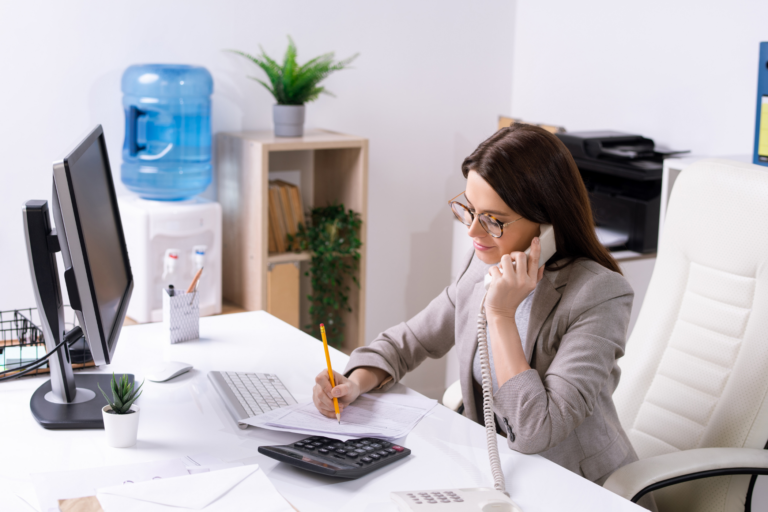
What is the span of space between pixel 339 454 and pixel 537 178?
59 cm

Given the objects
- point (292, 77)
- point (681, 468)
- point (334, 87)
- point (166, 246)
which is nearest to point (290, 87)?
point (292, 77)

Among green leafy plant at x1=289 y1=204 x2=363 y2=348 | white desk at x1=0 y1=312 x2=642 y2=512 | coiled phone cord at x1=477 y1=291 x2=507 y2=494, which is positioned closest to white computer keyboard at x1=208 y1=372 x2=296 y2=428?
white desk at x1=0 y1=312 x2=642 y2=512

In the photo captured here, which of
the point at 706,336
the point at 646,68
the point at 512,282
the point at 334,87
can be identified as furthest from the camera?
the point at 334,87

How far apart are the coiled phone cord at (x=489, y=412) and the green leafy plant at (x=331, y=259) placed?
57.1 inches

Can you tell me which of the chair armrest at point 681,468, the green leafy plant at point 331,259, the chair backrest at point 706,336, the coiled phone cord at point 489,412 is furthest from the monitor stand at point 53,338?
the green leafy plant at point 331,259

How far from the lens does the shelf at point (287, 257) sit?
276cm

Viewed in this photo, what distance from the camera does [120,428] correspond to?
4.01ft

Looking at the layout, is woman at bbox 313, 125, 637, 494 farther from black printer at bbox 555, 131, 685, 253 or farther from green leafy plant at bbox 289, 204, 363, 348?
green leafy plant at bbox 289, 204, 363, 348

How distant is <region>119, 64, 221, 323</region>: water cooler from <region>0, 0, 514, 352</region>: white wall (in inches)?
5.9

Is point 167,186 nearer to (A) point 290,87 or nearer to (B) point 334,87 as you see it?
(A) point 290,87

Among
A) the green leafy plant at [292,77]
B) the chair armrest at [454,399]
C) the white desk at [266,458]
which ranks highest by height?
the green leafy plant at [292,77]

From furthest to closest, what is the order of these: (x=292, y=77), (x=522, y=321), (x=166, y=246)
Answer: (x=292, y=77), (x=166, y=246), (x=522, y=321)

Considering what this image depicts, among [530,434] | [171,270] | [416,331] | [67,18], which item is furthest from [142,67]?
[530,434]

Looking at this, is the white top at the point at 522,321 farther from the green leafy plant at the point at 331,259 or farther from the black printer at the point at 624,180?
the green leafy plant at the point at 331,259
